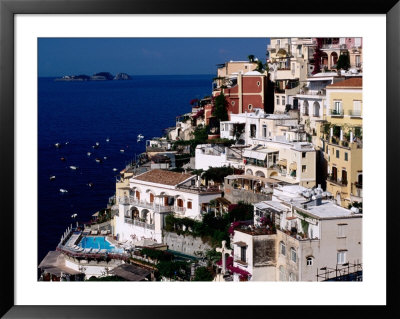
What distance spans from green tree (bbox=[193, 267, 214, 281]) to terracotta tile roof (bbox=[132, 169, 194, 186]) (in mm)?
2510

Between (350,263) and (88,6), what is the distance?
8.92ft

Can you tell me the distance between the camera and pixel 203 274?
22.4 feet

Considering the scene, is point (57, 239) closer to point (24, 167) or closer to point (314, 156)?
point (24, 167)

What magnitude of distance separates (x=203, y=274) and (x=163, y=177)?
289 cm

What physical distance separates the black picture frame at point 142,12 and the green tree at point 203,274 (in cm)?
170

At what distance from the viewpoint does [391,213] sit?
4.87 m

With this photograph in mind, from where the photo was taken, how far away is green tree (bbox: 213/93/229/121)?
36.4 ft

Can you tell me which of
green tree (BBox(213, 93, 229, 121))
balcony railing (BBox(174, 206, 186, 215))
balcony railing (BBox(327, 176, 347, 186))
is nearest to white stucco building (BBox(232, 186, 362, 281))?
balcony railing (BBox(327, 176, 347, 186))

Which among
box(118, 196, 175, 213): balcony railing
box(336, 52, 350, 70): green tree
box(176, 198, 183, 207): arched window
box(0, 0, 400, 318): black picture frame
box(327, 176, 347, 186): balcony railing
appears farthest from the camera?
box(176, 198, 183, 207): arched window

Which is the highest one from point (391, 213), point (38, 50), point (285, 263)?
point (38, 50)

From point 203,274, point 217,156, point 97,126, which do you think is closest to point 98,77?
point 97,126

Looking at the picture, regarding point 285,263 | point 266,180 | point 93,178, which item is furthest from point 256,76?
point 285,263

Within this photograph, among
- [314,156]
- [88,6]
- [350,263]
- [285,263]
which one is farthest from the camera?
[314,156]

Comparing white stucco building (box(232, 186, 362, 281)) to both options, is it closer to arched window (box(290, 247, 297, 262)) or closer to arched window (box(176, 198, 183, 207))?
arched window (box(290, 247, 297, 262))
